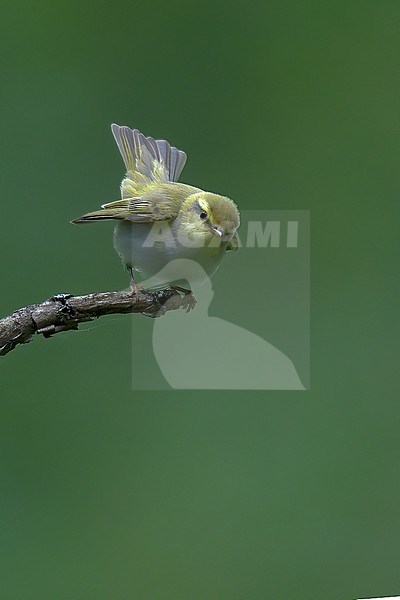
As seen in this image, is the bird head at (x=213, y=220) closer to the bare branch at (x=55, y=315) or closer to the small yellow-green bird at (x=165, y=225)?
the small yellow-green bird at (x=165, y=225)

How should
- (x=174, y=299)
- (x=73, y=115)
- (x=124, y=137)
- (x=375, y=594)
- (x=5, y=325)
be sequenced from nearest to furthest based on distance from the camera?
(x=5, y=325)
(x=174, y=299)
(x=124, y=137)
(x=375, y=594)
(x=73, y=115)

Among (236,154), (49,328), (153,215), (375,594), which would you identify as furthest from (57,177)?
(49,328)

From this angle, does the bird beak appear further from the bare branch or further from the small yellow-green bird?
the bare branch

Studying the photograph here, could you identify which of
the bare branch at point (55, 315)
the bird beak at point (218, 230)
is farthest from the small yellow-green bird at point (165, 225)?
the bare branch at point (55, 315)

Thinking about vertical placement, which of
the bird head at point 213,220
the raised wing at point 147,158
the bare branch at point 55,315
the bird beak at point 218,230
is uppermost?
the raised wing at point 147,158

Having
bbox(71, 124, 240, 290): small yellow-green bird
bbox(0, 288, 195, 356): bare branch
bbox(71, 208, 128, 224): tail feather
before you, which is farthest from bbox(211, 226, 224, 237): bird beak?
bbox(0, 288, 195, 356): bare branch

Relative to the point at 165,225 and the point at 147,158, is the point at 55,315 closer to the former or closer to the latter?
the point at 165,225

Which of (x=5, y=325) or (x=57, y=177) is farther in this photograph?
(x=57, y=177)

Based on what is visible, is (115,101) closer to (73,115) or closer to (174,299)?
(73,115)
